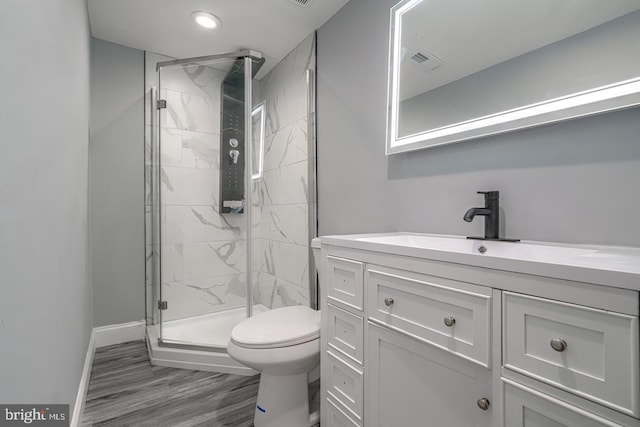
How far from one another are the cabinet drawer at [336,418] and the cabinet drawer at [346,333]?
0.77ft

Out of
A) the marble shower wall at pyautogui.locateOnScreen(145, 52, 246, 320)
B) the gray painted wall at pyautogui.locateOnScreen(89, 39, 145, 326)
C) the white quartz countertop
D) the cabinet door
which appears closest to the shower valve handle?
the marble shower wall at pyautogui.locateOnScreen(145, 52, 246, 320)

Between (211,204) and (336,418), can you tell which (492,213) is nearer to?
(336,418)

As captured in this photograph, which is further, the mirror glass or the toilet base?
the toilet base

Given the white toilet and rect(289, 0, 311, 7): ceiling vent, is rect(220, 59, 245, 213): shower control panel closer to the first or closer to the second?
rect(289, 0, 311, 7): ceiling vent

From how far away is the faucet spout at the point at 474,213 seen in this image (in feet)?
Result: 3.45

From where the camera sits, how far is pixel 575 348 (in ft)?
1.83

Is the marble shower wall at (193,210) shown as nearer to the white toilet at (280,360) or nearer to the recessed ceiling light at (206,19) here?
the recessed ceiling light at (206,19)

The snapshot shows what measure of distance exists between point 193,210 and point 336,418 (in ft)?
6.28

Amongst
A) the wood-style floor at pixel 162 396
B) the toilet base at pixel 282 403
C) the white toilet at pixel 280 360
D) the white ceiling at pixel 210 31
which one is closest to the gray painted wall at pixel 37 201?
the wood-style floor at pixel 162 396

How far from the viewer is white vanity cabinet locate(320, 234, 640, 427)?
52cm

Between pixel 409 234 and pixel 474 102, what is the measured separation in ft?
2.09

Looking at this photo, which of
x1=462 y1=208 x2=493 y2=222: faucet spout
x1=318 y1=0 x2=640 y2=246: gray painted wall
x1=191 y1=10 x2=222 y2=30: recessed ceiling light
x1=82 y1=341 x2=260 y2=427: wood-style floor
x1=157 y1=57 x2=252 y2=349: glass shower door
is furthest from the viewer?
x1=157 y1=57 x2=252 y2=349: glass shower door

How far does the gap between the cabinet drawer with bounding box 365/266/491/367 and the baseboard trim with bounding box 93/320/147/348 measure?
233 cm

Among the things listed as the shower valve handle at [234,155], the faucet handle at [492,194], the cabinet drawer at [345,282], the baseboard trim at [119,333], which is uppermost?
the shower valve handle at [234,155]
